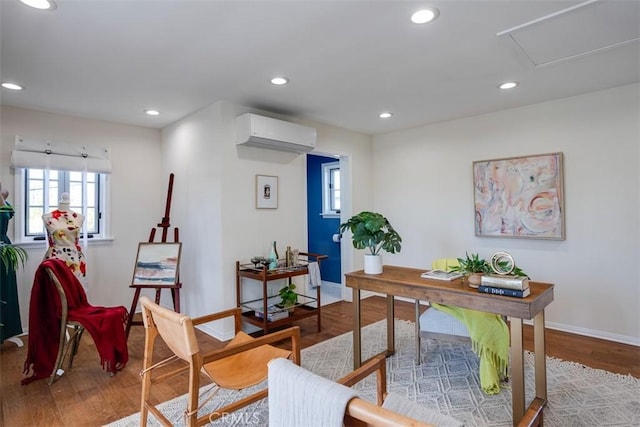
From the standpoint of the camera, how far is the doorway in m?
5.51

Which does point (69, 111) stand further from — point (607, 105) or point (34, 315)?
point (607, 105)

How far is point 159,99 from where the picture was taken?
336cm

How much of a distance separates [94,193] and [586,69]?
5.06 m

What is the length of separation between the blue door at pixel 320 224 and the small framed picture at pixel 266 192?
1.83 meters

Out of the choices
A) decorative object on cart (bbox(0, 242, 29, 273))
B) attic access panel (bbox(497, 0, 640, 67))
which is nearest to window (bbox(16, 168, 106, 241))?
decorative object on cart (bbox(0, 242, 29, 273))

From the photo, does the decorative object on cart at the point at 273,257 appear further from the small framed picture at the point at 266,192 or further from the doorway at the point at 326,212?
the doorway at the point at 326,212

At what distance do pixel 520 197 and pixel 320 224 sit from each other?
2.98m

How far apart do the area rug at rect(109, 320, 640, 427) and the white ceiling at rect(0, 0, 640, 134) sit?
235 centimetres

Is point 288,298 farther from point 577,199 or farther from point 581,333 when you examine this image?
point 577,199

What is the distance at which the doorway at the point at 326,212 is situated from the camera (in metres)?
5.51

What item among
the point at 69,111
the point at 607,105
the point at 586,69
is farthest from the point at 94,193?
the point at 607,105

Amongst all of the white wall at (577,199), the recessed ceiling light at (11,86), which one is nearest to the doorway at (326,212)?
the white wall at (577,199)

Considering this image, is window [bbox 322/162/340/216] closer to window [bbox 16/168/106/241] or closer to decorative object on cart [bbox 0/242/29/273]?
window [bbox 16/168/106/241]

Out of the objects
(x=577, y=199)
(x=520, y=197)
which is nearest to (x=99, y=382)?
(x=520, y=197)
